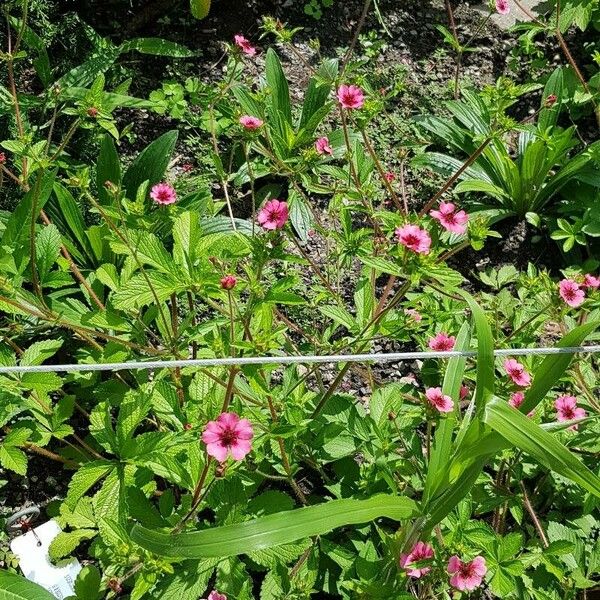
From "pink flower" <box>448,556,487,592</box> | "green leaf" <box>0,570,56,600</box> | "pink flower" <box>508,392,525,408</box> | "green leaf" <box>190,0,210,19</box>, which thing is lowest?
"green leaf" <box>0,570,56,600</box>

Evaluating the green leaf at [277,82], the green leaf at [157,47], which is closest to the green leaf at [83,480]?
the green leaf at [277,82]

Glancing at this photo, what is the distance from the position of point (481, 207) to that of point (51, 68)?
1.66m

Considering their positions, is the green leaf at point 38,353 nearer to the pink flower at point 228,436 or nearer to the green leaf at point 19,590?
the green leaf at point 19,590

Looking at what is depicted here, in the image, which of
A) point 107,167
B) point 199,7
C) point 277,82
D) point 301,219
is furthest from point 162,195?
point 277,82

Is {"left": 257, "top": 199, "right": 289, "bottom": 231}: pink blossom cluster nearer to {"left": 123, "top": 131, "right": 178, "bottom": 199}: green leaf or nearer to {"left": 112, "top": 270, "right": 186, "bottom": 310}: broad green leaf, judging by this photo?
{"left": 112, "top": 270, "right": 186, "bottom": 310}: broad green leaf

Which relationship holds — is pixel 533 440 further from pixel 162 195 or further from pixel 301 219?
pixel 301 219

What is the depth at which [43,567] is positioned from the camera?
1661 millimetres

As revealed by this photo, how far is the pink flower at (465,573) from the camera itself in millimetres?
1380

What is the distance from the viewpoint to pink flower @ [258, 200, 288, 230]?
1357 millimetres

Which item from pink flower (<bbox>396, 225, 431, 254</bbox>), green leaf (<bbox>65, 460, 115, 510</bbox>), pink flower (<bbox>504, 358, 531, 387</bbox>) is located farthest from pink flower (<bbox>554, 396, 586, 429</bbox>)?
green leaf (<bbox>65, 460, 115, 510</bbox>)

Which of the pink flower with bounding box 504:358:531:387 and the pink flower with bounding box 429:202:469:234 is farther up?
the pink flower with bounding box 429:202:469:234

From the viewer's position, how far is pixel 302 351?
184cm

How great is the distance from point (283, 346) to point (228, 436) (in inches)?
29.8

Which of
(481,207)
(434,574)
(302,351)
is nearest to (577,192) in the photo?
(481,207)
